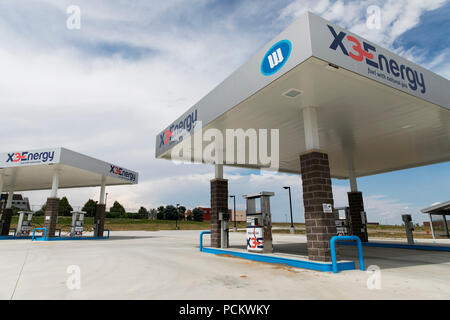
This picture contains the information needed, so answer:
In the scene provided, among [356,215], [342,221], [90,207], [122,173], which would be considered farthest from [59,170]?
[90,207]

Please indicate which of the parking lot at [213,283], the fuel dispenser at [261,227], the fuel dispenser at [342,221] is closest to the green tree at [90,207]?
the fuel dispenser at [342,221]

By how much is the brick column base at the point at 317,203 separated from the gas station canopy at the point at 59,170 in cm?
1650

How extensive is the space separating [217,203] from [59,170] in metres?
14.8

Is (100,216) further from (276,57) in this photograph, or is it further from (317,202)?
(276,57)

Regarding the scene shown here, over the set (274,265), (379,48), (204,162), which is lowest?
(274,265)

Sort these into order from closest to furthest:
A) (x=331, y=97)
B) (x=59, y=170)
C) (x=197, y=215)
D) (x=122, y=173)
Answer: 1. (x=331, y=97)
2. (x=59, y=170)
3. (x=122, y=173)
4. (x=197, y=215)

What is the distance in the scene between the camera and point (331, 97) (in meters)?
8.09

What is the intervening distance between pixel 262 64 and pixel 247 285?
5.41 meters

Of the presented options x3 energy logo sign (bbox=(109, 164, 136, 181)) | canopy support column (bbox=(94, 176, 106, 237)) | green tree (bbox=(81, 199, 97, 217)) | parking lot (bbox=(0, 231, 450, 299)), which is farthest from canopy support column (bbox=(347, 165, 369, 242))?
green tree (bbox=(81, 199, 97, 217))

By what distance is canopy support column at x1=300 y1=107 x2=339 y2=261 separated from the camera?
7.42m

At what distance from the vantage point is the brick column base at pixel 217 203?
12508 millimetres

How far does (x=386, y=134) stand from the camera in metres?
11.5

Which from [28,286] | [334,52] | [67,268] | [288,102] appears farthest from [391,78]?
[67,268]
